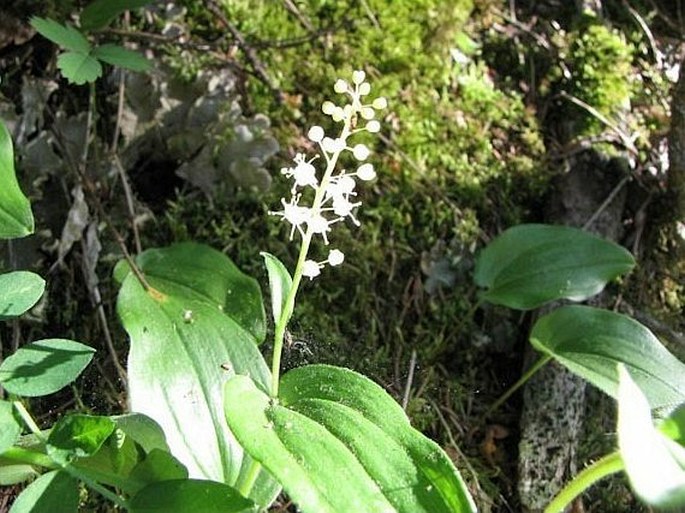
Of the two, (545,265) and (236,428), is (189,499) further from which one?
(545,265)

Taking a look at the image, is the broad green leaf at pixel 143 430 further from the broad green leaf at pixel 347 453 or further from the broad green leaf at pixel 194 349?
the broad green leaf at pixel 347 453

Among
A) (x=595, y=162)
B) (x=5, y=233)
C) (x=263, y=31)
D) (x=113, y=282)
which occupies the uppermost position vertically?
(x=263, y=31)

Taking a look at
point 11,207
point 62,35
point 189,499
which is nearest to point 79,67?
point 62,35

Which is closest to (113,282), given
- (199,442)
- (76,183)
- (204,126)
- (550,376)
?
(76,183)

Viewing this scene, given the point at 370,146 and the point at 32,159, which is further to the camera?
the point at 370,146

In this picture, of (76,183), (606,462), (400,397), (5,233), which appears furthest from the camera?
(76,183)

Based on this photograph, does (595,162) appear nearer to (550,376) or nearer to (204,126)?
(550,376)
